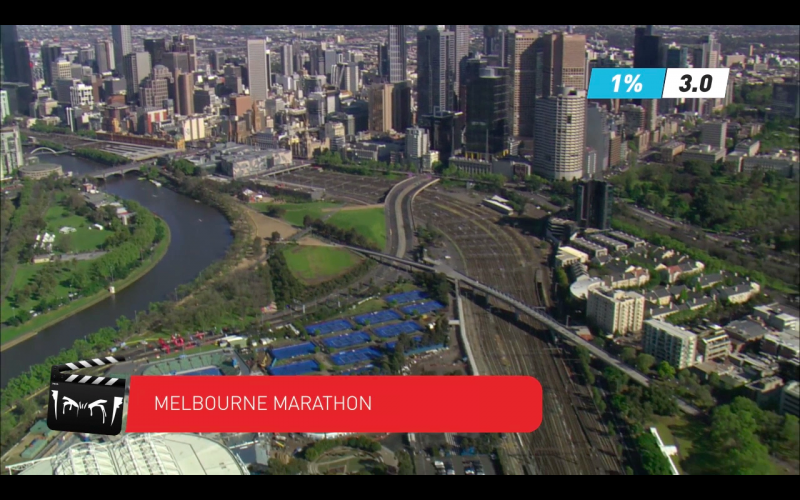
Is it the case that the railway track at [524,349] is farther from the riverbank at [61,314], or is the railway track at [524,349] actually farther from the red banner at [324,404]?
the red banner at [324,404]

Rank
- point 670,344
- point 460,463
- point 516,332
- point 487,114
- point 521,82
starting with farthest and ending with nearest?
1. point 521,82
2. point 487,114
3. point 516,332
4. point 670,344
5. point 460,463

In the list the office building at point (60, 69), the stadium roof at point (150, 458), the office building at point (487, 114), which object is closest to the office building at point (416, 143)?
the office building at point (487, 114)

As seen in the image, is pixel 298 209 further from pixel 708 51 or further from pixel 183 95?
pixel 183 95

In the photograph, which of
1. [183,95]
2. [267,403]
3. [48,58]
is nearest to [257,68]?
[183,95]

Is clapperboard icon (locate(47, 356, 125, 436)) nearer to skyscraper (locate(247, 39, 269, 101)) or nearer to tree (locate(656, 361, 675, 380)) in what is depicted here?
tree (locate(656, 361, 675, 380))

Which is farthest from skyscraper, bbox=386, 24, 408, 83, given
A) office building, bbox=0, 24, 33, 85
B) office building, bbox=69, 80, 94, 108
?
office building, bbox=0, 24, 33, 85

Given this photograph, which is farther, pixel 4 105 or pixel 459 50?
pixel 4 105

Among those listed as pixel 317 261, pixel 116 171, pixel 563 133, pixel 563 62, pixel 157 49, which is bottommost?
pixel 317 261
